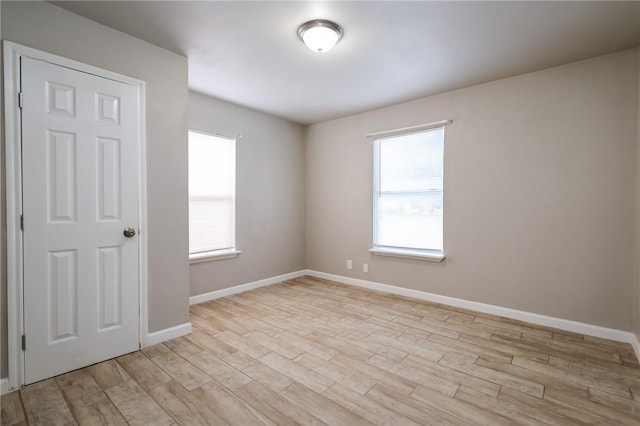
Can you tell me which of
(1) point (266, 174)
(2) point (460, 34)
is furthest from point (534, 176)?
(1) point (266, 174)

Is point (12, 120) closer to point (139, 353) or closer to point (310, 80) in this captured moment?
point (139, 353)

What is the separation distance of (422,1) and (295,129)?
3.16m

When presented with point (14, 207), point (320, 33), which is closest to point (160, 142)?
point (14, 207)

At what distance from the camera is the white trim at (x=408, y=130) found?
3639mm

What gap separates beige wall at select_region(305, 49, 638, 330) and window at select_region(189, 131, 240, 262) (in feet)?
7.31

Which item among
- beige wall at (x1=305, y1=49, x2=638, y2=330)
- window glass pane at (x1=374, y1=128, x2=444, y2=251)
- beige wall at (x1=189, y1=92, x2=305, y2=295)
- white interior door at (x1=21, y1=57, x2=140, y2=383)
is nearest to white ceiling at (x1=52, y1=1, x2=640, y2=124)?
beige wall at (x1=305, y1=49, x2=638, y2=330)

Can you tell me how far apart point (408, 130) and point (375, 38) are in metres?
1.65

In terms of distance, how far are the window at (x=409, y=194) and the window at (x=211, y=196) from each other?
2.02m

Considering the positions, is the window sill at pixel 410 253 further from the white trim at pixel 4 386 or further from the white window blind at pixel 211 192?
the white trim at pixel 4 386

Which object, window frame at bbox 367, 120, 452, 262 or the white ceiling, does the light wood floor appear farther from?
the white ceiling

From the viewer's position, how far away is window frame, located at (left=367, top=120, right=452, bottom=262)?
12.2 feet

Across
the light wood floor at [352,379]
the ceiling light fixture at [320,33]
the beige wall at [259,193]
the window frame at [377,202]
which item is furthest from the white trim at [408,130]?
the light wood floor at [352,379]

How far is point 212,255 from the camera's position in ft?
12.6

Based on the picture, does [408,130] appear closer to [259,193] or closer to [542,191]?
[542,191]
